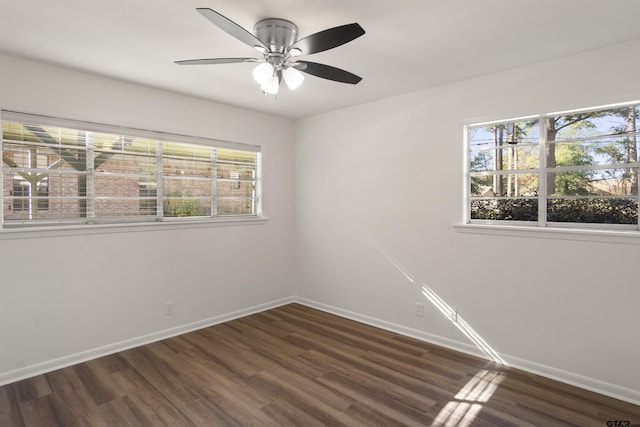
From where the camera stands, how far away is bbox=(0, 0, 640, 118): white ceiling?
2082 mm

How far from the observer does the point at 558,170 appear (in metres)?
2.96

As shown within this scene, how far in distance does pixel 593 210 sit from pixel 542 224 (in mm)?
359

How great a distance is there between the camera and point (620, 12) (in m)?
2.15

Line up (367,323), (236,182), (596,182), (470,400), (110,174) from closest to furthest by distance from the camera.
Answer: (470,400) < (596,182) < (110,174) < (367,323) < (236,182)

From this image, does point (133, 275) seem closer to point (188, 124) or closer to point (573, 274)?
point (188, 124)

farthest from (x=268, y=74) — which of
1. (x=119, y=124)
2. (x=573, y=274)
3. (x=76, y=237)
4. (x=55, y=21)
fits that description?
(x=573, y=274)

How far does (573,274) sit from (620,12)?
179 cm

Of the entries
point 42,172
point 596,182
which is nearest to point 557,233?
point 596,182

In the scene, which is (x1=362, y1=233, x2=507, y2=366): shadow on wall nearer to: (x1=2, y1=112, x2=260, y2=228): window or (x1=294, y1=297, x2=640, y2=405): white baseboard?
(x1=294, y1=297, x2=640, y2=405): white baseboard

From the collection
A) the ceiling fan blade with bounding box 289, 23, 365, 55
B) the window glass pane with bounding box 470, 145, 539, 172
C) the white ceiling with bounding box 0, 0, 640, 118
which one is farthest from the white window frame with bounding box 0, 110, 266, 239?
the window glass pane with bounding box 470, 145, 539, 172

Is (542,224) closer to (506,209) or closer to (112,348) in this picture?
(506,209)

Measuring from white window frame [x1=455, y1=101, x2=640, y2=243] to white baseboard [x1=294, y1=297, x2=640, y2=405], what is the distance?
1057 mm

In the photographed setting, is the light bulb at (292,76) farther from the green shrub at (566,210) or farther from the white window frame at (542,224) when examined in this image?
the green shrub at (566,210)

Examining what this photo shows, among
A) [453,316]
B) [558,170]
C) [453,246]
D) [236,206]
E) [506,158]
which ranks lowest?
[453,316]
